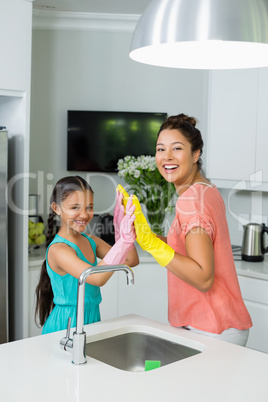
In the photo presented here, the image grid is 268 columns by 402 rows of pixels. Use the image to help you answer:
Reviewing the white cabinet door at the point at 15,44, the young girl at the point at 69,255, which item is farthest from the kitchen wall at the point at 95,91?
the young girl at the point at 69,255

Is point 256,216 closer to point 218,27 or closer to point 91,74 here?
point 91,74

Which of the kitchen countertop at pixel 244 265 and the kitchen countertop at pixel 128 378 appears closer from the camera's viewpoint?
the kitchen countertop at pixel 128 378

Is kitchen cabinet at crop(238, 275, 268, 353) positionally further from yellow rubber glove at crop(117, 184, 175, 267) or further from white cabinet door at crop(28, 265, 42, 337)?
yellow rubber glove at crop(117, 184, 175, 267)

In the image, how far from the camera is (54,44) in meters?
3.75

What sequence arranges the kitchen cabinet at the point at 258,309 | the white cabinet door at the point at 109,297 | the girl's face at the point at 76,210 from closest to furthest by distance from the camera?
the girl's face at the point at 76,210 < the kitchen cabinet at the point at 258,309 < the white cabinet door at the point at 109,297

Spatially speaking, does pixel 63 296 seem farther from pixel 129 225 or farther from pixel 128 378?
pixel 128 378

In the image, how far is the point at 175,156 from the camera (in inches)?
77.1

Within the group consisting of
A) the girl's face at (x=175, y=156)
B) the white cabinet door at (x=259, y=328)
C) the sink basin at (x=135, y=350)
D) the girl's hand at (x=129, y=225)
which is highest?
the girl's face at (x=175, y=156)

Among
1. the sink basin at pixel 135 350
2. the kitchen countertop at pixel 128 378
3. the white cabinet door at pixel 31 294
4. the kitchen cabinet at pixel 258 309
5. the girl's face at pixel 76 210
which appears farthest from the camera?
the white cabinet door at pixel 31 294

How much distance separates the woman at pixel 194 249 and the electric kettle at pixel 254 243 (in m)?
1.35

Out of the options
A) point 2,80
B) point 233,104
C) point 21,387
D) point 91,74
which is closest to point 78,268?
point 21,387

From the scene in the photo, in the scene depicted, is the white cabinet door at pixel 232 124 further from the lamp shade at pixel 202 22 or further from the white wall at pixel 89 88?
the lamp shade at pixel 202 22

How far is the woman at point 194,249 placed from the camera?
1.77 meters

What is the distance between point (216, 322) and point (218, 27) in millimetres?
1079
